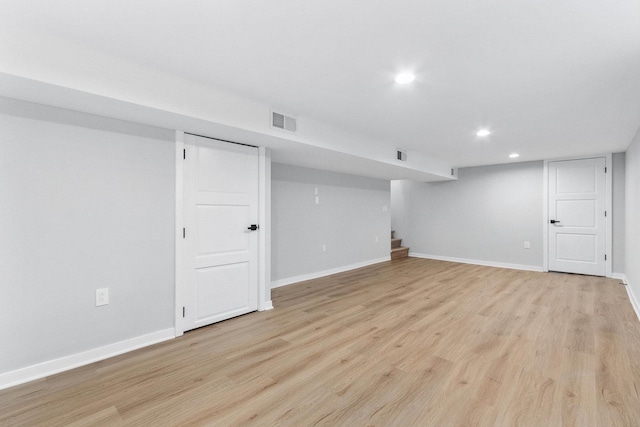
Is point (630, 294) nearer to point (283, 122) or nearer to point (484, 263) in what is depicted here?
point (484, 263)

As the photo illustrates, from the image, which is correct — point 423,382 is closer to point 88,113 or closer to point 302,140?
point 302,140

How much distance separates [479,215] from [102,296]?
22.4 ft

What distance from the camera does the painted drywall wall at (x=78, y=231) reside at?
2.02m

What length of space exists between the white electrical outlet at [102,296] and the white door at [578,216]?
23.1 feet

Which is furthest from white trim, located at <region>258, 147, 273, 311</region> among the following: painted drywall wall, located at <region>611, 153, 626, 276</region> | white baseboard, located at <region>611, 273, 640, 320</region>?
painted drywall wall, located at <region>611, 153, 626, 276</region>

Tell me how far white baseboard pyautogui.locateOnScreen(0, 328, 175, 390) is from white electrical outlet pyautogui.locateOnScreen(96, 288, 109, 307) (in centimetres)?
36

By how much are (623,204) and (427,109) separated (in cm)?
466

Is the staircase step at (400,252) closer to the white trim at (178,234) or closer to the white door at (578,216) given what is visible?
the white door at (578,216)

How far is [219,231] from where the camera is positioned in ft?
10.3

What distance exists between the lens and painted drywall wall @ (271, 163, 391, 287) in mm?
4641

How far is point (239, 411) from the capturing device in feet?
5.65

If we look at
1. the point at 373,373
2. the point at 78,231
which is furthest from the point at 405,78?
the point at 78,231

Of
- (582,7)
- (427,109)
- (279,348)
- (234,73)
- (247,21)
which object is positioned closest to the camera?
(582,7)

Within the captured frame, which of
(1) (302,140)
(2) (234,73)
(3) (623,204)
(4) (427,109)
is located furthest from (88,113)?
(3) (623,204)
